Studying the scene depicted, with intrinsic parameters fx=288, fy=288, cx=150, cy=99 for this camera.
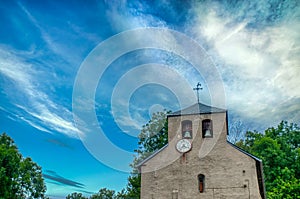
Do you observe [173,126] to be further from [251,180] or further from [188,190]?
[251,180]

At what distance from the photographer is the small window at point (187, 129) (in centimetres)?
1755

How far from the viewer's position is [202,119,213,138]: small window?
17.2 m

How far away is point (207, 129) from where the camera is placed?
17.6m

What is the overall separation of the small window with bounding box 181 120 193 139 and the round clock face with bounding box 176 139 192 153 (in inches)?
14.4

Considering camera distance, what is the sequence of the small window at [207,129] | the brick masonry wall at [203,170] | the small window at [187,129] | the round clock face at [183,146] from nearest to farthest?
the brick masonry wall at [203,170]
the round clock face at [183,146]
the small window at [207,129]
the small window at [187,129]

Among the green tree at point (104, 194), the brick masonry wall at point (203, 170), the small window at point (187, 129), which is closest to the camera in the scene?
the brick masonry wall at point (203, 170)

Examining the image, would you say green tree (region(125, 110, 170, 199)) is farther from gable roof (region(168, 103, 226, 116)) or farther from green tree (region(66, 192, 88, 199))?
green tree (region(66, 192, 88, 199))

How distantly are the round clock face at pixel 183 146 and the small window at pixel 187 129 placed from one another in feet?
1.20

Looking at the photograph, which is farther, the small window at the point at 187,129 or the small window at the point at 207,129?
the small window at the point at 187,129

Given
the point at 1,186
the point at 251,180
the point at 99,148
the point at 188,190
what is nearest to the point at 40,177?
the point at 1,186

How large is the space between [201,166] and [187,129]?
2542mm

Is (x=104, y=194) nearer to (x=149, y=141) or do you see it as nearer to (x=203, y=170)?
(x=149, y=141)

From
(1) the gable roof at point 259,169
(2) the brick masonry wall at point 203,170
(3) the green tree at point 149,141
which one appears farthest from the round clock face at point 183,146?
(3) the green tree at point 149,141

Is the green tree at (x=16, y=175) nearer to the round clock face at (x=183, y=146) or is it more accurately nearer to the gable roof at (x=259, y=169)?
the round clock face at (x=183, y=146)
